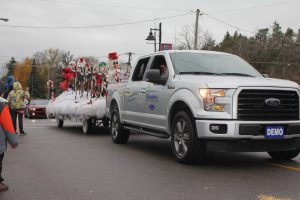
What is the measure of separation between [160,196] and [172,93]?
9.26 ft

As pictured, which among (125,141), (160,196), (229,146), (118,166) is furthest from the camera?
(125,141)

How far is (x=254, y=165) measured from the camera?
7754 mm

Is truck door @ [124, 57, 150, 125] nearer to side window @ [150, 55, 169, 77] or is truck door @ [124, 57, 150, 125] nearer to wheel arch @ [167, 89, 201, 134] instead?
side window @ [150, 55, 169, 77]

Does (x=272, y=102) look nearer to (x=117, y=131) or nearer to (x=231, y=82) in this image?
(x=231, y=82)

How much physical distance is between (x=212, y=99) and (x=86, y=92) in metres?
8.98

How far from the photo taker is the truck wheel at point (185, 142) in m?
7.31

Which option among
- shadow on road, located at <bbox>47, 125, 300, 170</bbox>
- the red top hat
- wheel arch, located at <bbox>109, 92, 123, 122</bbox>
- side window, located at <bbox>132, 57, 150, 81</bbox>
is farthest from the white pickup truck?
the red top hat

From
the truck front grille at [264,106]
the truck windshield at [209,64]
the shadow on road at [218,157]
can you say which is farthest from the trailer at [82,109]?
the truck front grille at [264,106]

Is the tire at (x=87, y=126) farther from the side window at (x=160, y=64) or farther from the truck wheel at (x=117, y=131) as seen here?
the side window at (x=160, y=64)

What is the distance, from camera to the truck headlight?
7.05 m

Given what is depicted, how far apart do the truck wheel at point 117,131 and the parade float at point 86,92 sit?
2.04 metres

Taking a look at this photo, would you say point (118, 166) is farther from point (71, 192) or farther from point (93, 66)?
point (93, 66)

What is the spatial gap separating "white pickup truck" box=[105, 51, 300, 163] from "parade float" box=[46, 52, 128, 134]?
4.77 meters

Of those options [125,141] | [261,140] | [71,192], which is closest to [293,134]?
[261,140]
